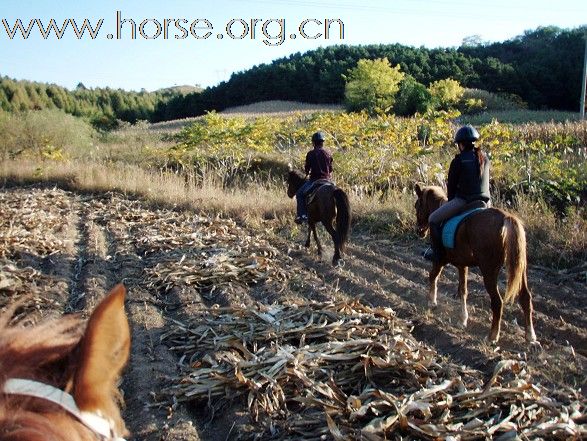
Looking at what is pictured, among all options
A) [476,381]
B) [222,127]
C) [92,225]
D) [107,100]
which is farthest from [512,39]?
[476,381]

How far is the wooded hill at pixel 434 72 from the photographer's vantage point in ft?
177

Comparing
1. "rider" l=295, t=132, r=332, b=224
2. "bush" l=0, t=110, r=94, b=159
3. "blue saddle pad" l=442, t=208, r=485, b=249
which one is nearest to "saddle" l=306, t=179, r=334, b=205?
"rider" l=295, t=132, r=332, b=224

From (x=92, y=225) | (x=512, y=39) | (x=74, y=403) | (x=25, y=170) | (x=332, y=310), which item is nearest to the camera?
(x=74, y=403)

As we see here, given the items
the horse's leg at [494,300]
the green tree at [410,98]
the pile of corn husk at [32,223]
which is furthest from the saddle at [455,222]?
the green tree at [410,98]

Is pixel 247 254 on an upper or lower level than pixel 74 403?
A: lower

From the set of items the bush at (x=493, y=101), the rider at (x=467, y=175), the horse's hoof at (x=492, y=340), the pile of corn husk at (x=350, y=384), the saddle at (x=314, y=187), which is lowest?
the horse's hoof at (x=492, y=340)

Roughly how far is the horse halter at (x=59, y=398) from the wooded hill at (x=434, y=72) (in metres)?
55.9

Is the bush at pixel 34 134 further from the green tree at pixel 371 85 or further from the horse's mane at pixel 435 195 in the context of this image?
the green tree at pixel 371 85

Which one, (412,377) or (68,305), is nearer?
(412,377)

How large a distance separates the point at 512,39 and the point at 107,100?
51706mm

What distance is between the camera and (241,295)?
694 centimetres

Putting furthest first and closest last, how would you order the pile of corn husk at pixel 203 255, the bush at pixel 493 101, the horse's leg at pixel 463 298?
the bush at pixel 493 101, the pile of corn husk at pixel 203 255, the horse's leg at pixel 463 298

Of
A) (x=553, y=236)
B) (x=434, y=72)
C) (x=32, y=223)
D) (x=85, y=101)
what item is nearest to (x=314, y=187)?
(x=553, y=236)

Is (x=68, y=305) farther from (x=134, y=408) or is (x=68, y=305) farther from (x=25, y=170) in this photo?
(x=25, y=170)
